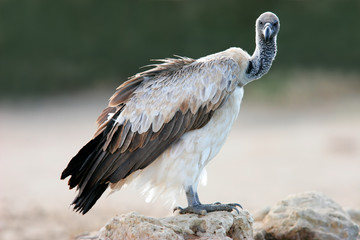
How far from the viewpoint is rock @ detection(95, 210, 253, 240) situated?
6.07m

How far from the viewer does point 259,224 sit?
304 inches

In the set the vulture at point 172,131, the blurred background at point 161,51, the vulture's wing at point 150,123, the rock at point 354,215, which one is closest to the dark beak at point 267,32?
the vulture at point 172,131

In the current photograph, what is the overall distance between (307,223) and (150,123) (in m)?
2.23

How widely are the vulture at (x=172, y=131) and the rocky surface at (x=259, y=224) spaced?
12.0 inches

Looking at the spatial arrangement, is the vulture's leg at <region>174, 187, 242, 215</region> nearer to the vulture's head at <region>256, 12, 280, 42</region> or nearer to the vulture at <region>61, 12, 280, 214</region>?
the vulture at <region>61, 12, 280, 214</region>

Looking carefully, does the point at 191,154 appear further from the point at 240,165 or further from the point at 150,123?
the point at 240,165

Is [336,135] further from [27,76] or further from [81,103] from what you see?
[27,76]

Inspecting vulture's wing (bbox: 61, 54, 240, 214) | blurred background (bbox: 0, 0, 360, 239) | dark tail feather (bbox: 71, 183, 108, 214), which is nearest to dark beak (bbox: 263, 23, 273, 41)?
vulture's wing (bbox: 61, 54, 240, 214)

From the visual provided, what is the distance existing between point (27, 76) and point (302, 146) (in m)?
12.0

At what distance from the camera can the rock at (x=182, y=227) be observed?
6.07m

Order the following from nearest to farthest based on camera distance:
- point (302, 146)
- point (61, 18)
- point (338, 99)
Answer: point (302, 146) → point (338, 99) → point (61, 18)

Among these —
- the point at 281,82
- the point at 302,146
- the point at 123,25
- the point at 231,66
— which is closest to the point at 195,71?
the point at 231,66

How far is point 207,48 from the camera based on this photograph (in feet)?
81.1

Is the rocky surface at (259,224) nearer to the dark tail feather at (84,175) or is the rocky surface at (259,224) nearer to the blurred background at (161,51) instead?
the dark tail feather at (84,175)
